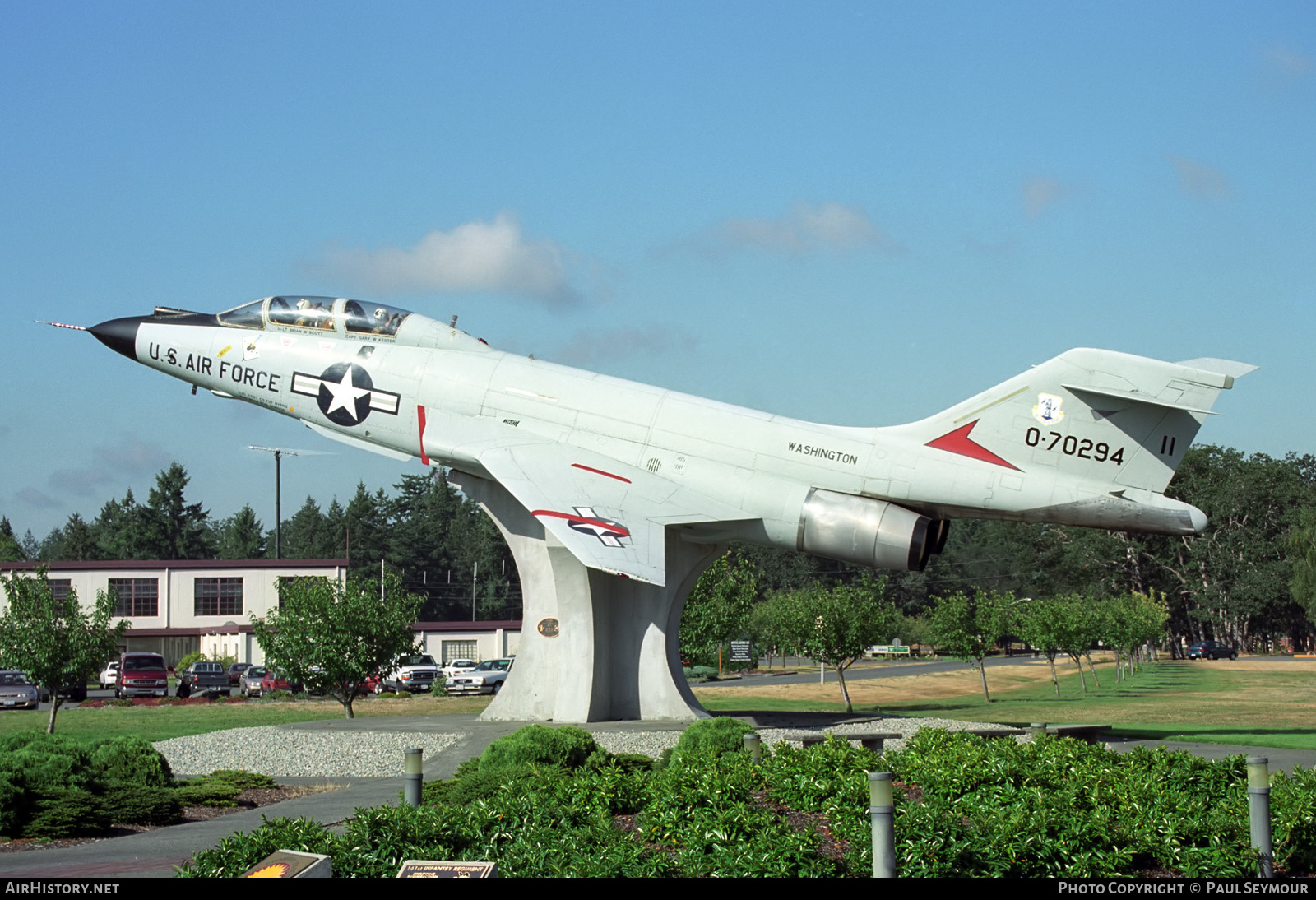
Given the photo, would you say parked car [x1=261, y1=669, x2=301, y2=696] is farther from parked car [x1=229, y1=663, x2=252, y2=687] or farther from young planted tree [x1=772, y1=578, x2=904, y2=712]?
young planted tree [x1=772, y1=578, x2=904, y2=712]

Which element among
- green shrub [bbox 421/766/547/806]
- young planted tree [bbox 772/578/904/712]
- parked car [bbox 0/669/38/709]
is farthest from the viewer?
parked car [bbox 0/669/38/709]

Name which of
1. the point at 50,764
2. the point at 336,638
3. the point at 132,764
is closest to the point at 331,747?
the point at 132,764

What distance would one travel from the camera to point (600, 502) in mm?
20078

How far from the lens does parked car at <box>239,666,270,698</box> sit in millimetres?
49438

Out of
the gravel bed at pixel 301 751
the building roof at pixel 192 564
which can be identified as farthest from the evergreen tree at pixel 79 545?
the gravel bed at pixel 301 751

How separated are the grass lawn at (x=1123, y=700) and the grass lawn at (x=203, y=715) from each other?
9.21 m

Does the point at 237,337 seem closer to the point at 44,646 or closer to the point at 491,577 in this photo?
the point at 44,646

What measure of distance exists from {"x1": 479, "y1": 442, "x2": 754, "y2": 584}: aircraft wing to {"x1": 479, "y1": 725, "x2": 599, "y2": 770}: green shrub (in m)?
4.01

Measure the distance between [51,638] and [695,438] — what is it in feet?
64.9

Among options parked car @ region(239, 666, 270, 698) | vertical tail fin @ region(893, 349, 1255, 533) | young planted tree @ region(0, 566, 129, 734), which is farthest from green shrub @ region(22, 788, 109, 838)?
parked car @ region(239, 666, 270, 698)

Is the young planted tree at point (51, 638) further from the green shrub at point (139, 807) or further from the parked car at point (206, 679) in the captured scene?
the parked car at point (206, 679)

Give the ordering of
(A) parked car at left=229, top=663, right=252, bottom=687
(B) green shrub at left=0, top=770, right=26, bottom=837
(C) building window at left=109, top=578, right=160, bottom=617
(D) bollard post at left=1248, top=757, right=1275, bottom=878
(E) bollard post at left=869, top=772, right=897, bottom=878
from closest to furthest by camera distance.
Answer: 1. (E) bollard post at left=869, top=772, right=897, bottom=878
2. (D) bollard post at left=1248, top=757, right=1275, bottom=878
3. (B) green shrub at left=0, top=770, right=26, bottom=837
4. (A) parked car at left=229, top=663, right=252, bottom=687
5. (C) building window at left=109, top=578, right=160, bottom=617

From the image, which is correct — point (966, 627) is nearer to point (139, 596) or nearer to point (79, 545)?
point (139, 596)
